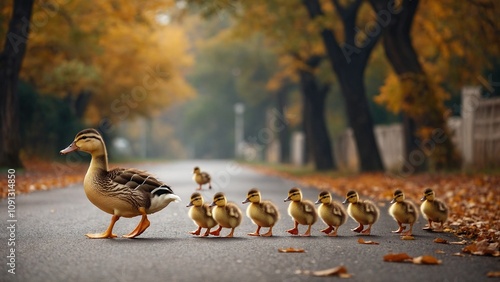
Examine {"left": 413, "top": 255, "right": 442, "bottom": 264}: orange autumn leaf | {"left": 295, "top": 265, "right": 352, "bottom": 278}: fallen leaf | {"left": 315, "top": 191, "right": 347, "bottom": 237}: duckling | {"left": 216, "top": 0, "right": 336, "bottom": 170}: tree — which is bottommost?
{"left": 295, "top": 265, "right": 352, "bottom": 278}: fallen leaf

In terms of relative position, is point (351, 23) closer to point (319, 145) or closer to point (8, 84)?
point (319, 145)

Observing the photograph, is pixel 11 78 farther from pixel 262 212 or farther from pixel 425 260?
pixel 425 260

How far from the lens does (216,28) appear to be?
76.3 m

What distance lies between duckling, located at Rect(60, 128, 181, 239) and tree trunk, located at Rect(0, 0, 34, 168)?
16198mm

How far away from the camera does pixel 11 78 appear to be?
23891mm

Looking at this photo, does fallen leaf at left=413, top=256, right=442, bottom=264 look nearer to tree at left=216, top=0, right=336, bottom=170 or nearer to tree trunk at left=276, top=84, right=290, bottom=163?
tree at left=216, top=0, right=336, bottom=170

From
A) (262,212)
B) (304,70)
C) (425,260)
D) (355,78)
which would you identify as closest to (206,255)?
(262,212)

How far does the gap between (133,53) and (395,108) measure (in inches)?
826

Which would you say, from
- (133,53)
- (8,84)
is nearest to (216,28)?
(133,53)

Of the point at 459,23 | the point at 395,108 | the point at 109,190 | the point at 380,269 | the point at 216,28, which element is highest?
the point at 216,28

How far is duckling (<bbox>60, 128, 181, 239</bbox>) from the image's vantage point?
8320 millimetres

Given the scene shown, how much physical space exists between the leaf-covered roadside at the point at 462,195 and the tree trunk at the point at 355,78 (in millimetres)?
2774

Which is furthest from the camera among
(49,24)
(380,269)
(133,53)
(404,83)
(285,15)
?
(133,53)

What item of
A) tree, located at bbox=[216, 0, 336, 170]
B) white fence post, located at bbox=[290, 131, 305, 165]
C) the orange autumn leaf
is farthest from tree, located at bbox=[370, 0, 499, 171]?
white fence post, located at bbox=[290, 131, 305, 165]
